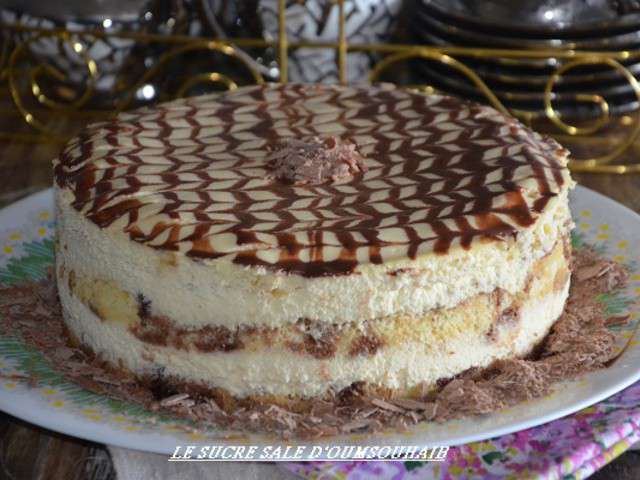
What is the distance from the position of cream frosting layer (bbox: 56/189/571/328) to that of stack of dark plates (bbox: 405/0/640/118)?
1227 millimetres

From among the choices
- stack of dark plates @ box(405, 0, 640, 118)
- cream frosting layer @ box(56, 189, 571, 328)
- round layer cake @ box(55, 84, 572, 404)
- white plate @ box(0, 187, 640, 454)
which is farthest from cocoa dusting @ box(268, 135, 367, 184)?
stack of dark plates @ box(405, 0, 640, 118)

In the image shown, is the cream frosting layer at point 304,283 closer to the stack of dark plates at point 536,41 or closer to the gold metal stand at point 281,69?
the gold metal stand at point 281,69

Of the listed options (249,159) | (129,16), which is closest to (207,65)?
(129,16)

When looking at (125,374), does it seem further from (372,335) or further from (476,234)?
(476,234)

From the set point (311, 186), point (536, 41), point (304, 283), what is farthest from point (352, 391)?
point (536, 41)

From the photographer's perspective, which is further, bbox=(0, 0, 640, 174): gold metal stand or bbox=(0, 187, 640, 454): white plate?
bbox=(0, 0, 640, 174): gold metal stand

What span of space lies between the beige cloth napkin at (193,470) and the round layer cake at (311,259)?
119 millimetres

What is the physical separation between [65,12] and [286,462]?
1.92 m

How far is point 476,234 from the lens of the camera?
1886 millimetres

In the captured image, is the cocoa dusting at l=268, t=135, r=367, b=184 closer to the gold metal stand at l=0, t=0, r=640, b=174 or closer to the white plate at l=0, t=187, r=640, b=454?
the white plate at l=0, t=187, r=640, b=454

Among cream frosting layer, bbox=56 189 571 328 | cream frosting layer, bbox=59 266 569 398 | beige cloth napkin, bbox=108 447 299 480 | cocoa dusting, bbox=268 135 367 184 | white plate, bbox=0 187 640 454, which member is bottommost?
beige cloth napkin, bbox=108 447 299 480

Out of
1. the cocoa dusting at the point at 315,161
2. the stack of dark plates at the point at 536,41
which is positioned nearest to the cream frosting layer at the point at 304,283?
the cocoa dusting at the point at 315,161

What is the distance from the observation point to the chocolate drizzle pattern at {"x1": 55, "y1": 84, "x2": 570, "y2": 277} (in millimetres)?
1865

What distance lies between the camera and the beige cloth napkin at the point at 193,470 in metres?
1.83
